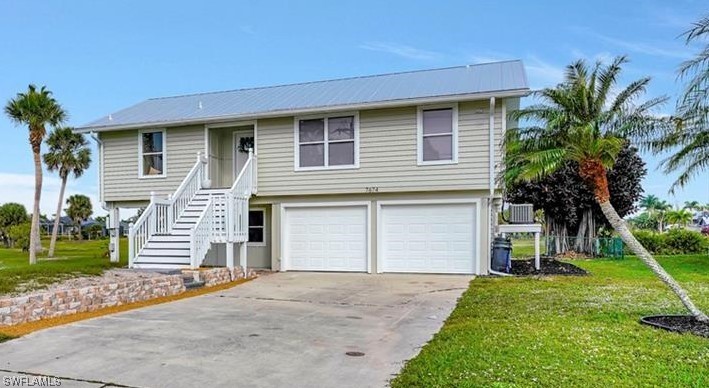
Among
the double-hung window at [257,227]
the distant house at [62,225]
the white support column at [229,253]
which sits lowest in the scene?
the distant house at [62,225]

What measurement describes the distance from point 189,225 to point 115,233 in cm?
436

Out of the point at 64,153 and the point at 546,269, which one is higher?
the point at 64,153

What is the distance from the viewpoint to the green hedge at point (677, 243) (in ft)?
74.6

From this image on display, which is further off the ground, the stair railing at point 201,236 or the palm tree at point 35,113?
the palm tree at point 35,113

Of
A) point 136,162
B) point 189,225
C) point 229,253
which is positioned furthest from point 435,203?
point 136,162

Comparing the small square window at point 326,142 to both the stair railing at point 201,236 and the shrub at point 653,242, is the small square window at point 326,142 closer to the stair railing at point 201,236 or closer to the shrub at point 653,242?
the stair railing at point 201,236

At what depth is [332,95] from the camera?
15062 mm

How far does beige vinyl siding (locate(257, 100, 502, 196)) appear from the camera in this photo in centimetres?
1279

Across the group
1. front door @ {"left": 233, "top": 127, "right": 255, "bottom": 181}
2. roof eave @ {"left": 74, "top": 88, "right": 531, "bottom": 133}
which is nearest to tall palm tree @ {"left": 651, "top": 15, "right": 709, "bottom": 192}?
roof eave @ {"left": 74, "top": 88, "right": 531, "bottom": 133}

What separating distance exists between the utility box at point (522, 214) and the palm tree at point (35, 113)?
2121 cm

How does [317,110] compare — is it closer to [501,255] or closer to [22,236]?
[501,255]

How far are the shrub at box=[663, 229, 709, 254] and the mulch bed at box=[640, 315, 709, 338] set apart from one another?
1883 centimetres

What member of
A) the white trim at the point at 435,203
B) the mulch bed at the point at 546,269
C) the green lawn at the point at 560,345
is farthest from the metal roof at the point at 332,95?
the green lawn at the point at 560,345

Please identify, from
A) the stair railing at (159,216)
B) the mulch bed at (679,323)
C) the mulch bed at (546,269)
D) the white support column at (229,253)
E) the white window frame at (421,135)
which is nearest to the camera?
the mulch bed at (679,323)
